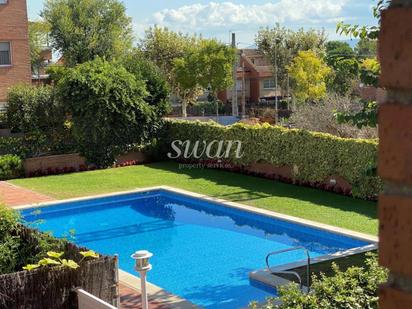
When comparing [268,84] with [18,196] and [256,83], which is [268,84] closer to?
[256,83]

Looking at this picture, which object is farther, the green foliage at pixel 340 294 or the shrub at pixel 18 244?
the shrub at pixel 18 244

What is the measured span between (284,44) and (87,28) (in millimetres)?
18441

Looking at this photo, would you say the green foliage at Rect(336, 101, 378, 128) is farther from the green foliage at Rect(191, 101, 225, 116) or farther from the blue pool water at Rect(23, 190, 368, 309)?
the green foliage at Rect(191, 101, 225, 116)

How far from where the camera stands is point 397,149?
0.95 metres

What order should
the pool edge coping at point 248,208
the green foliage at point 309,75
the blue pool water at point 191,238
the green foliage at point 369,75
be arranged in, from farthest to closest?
1. the green foliage at point 309,75
2. the pool edge coping at point 248,208
3. the blue pool water at point 191,238
4. the green foliage at point 369,75

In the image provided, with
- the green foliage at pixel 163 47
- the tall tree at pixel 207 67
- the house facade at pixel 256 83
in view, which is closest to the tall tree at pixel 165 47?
the green foliage at pixel 163 47

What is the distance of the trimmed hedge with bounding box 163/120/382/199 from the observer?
17.9 m

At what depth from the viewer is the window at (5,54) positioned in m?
30.2

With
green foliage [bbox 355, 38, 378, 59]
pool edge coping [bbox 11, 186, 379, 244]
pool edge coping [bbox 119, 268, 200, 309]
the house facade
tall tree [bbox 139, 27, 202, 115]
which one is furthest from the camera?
the house facade

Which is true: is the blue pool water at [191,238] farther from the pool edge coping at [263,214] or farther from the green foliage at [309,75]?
the green foliage at [309,75]

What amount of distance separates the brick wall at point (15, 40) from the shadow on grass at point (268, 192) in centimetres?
1130

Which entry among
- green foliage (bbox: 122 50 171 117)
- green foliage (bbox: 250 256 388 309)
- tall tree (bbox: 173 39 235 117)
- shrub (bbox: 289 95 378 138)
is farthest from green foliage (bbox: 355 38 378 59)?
tall tree (bbox: 173 39 235 117)

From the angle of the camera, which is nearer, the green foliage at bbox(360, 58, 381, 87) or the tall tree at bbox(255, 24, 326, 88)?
the green foliage at bbox(360, 58, 381, 87)

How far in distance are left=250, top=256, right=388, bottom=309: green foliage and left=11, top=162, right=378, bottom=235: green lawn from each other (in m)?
7.55
